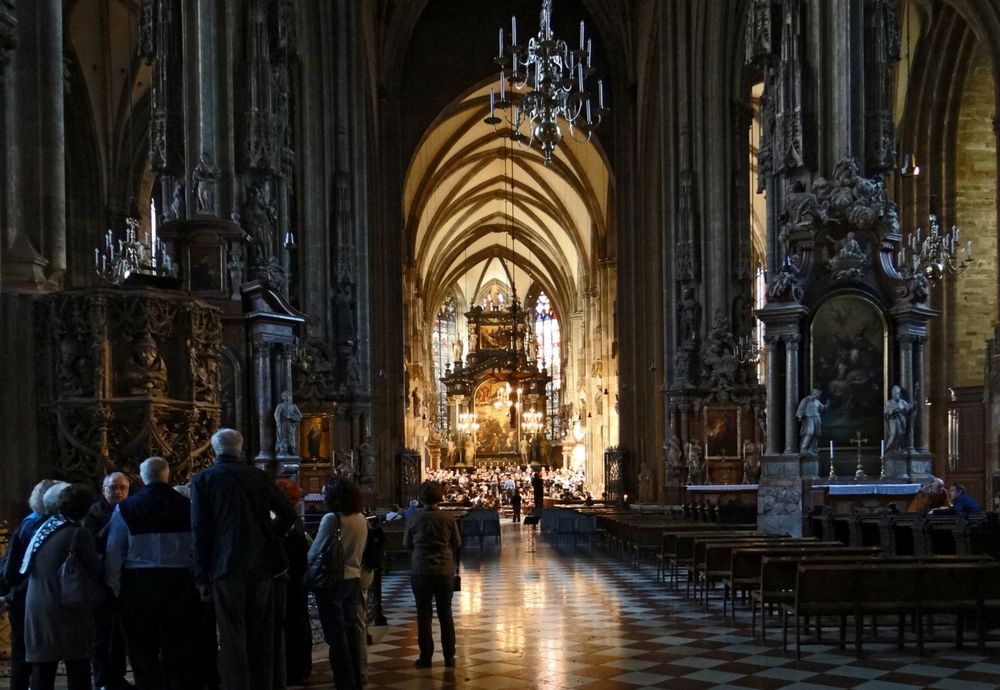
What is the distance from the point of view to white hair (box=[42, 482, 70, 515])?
19.3ft

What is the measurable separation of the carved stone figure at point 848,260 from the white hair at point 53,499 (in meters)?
14.3

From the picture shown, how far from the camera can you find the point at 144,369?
778 cm

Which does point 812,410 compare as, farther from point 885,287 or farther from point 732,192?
point 732,192

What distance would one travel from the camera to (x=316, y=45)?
26062 mm

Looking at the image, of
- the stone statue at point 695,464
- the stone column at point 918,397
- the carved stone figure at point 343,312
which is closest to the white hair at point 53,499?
the stone column at point 918,397

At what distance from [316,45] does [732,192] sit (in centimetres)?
1148

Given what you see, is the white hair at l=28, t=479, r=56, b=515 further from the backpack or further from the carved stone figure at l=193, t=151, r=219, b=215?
the carved stone figure at l=193, t=151, r=219, b=215

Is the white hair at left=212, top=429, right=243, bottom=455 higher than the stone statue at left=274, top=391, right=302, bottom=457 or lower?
higher

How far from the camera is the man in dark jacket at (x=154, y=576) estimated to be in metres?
5.83

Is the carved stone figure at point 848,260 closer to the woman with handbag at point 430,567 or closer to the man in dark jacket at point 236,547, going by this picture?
the woman with handbag at point 430,567

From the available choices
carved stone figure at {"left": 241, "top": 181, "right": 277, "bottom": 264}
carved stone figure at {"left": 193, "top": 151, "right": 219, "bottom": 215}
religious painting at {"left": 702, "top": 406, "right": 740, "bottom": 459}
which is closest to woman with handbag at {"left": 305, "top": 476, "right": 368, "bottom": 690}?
carved stone figure at {"left": 193, "top": 151, "right": 219, "bottom": 215}

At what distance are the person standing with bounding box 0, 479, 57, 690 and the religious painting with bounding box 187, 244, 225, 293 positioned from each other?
24.2 feet

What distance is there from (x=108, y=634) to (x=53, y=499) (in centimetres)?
137

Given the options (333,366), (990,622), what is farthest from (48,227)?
(333,366)
